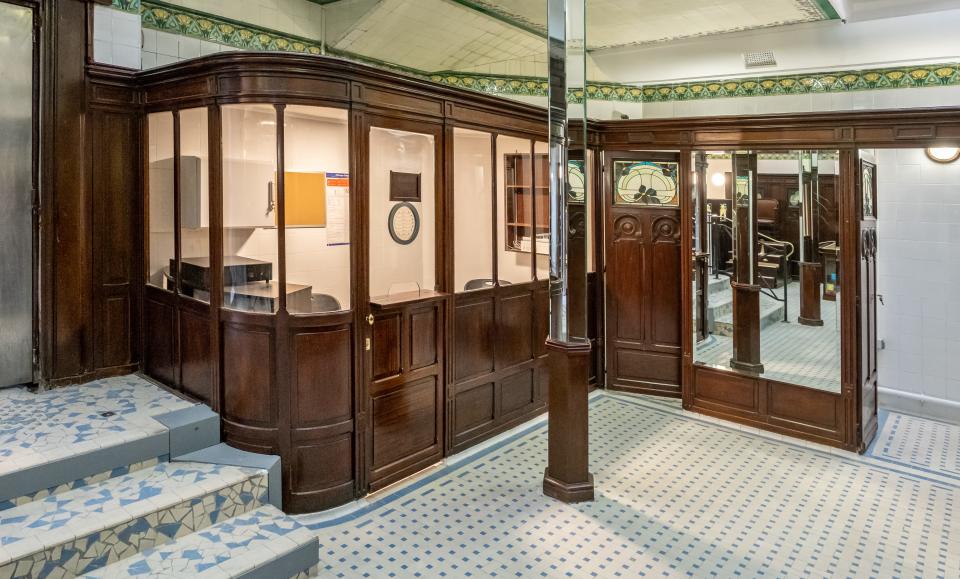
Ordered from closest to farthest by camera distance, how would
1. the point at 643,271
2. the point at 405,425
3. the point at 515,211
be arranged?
the point at 405,425 → the point at 515,211 → the point at 643,271

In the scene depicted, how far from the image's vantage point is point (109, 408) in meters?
3.82

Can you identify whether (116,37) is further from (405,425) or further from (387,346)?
(405,425)

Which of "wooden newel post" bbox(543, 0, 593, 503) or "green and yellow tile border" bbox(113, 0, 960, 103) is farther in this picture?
"green and yellow tile border" bbox(113, 0, 960, 103)

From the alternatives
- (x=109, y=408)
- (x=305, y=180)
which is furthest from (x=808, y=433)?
(x=109, y=408)

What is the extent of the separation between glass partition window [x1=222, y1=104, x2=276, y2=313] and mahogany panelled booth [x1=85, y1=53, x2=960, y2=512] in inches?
0.5

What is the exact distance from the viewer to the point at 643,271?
596cm

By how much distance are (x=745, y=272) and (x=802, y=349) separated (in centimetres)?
77

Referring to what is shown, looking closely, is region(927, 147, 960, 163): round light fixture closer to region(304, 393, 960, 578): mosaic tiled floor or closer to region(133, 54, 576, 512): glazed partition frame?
region(304, 393, 960, 578): mosaic tiled floor

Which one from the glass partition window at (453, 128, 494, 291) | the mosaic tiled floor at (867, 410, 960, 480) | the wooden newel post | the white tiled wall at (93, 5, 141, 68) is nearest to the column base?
the wooden newel post

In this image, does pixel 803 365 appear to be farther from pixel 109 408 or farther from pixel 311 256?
pixel 109 408

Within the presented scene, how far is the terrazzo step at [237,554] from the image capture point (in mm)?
A: 2777

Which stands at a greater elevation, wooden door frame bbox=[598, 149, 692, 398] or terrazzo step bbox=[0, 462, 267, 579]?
wooden door frame bbox=[598, 149, 692, 398]

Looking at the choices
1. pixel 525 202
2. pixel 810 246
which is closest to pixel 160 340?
pixel 525 202

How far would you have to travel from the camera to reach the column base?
3.91m
